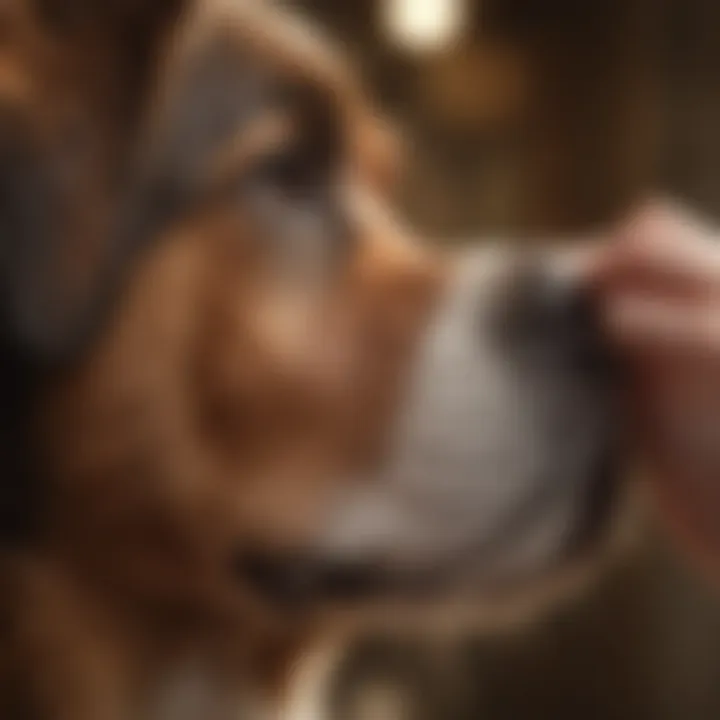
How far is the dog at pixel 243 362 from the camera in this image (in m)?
0.79

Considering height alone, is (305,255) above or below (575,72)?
below

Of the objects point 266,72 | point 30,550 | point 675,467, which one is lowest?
point 30,550

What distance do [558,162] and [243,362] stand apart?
24 centimetres

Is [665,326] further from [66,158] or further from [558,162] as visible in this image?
[66,158]

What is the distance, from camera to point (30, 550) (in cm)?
84

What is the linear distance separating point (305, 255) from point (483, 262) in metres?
0.11

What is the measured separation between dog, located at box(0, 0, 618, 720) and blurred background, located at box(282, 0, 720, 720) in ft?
0.13

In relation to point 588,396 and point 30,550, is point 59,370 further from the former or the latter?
point 588,396

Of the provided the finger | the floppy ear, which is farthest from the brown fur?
the finger

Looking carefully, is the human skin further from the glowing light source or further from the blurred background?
the glowing light source

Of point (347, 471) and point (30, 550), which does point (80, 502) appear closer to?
point (30, 550)

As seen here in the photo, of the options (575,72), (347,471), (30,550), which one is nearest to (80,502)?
(30,550)

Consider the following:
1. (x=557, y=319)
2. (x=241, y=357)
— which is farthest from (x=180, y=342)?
(x=557, y=319)

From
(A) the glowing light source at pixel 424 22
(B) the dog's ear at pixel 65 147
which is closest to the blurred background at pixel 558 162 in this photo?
(A) the glowing light source at pixel 424 22
